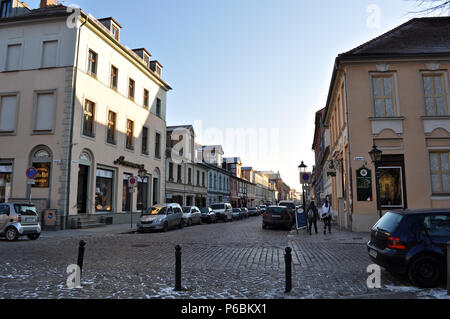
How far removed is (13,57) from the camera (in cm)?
2180

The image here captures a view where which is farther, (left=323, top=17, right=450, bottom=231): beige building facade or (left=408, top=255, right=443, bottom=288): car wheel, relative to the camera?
(left=323, top=17, right=450, bottom=231): beige building facade

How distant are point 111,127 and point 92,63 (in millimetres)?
4692

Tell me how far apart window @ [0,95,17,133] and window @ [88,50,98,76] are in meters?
4.92

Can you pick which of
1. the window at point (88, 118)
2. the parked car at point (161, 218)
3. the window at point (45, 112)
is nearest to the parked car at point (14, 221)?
the parked car at point (161, 218)

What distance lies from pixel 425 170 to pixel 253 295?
13971 millimetres

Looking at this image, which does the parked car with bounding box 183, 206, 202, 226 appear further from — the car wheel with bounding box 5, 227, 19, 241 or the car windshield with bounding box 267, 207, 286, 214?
the car wheel with bounding box 5, 227, 19, 241

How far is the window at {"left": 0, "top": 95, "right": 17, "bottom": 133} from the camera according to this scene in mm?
21211

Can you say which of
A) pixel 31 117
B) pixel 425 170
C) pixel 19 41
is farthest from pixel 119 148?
pixel 425 170

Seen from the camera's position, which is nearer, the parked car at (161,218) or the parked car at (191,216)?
the parked car at (161,218)

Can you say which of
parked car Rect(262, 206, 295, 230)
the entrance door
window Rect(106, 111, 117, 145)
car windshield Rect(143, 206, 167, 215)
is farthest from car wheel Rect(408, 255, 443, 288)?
window Rect(106, 111, 117, 145)

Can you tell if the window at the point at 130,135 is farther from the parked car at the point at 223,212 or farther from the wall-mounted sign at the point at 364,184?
the wall-mounted sign at the point at 364,184

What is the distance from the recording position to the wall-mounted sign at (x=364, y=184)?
16406mm

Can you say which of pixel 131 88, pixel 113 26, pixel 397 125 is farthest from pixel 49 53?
pixel 397 125

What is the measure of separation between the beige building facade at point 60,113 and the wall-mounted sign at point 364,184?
13277mm
